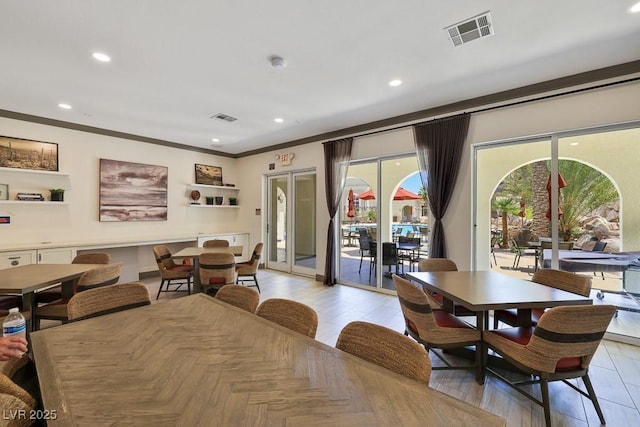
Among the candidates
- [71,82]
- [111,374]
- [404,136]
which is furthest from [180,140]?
[111,374]

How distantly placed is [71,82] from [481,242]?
18.9 feet

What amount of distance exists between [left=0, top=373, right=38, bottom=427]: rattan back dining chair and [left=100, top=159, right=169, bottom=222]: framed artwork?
5.31 metres

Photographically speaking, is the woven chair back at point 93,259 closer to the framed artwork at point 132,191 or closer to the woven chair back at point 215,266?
the woven chair back at point 215,266

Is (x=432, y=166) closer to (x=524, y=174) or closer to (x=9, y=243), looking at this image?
(x=524, y=174)

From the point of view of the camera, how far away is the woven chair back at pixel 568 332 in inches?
68.5

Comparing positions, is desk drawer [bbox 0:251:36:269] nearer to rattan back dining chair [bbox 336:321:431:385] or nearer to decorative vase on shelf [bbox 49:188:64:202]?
decorative vase on shelf [bbox 49:188:64:202]

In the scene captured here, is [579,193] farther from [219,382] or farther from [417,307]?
[219,382]

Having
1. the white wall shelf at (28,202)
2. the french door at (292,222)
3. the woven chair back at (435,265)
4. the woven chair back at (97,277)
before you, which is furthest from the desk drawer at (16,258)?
the woven chair back at (435,265)

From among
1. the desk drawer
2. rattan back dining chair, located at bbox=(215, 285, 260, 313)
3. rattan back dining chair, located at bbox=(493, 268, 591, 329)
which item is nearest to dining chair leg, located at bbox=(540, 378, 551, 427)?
rattan back dining chair, located at bbox=(493, 268, 591, 329)

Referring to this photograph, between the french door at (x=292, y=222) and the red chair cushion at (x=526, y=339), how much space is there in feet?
14.1

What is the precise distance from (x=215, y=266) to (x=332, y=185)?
267 centimetres

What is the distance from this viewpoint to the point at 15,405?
1.00m

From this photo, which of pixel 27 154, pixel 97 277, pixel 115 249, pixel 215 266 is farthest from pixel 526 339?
pixel 27 154

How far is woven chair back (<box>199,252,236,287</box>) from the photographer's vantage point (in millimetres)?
4008
